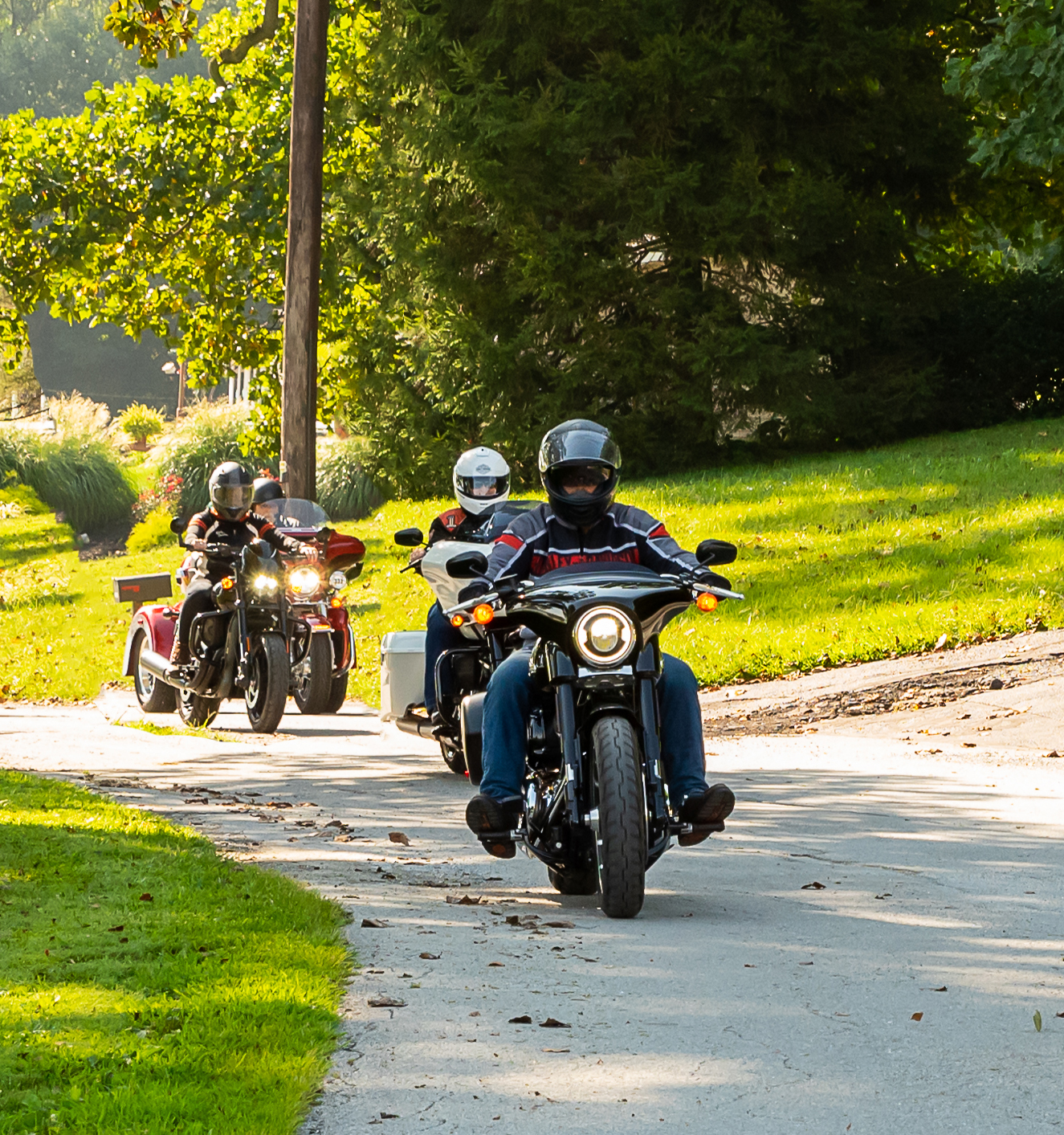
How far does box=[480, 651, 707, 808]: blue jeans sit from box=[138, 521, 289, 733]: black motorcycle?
611 centimetres

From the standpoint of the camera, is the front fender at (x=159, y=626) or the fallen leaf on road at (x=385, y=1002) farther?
the front fender at (x=159, y=626)

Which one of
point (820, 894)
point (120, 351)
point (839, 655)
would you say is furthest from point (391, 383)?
point (120, 351)

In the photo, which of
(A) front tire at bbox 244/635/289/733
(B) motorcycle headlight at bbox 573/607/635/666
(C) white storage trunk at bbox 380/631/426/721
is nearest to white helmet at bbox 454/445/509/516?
(C) white storage trunk at bbox 380/631/426/721

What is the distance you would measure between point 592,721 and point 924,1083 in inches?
85.0

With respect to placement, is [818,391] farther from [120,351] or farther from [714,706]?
[120,351]

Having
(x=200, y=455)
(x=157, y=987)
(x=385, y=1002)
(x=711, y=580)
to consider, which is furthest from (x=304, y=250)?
(x=200, y=455)

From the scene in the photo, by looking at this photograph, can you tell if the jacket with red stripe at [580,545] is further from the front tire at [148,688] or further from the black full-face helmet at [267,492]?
the front tire at [148,688]

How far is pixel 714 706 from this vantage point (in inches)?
486

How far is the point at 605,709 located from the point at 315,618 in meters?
7.35

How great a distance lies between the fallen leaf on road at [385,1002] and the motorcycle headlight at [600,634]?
4.99 ft

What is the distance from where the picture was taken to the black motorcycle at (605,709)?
18.5 feet

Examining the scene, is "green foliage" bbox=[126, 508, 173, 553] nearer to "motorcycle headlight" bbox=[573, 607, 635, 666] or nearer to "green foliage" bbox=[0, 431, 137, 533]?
"green foliage" bbox=[0, 431, 137, 533]

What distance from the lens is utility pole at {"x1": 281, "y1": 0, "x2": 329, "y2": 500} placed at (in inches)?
650

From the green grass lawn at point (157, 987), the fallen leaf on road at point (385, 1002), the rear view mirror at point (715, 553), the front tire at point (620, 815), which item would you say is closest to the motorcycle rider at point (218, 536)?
the green grass lawn at point (157, 987)
